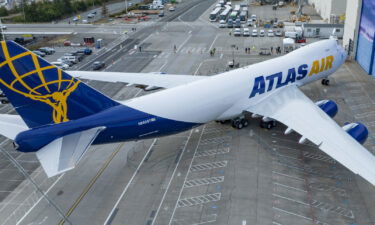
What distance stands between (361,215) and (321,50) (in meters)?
28.5

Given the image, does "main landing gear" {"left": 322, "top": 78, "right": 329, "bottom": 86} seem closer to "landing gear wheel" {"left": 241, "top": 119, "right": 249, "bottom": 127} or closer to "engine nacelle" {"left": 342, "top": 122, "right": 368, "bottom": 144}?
"landing gear wheel" {"left": 241, "top": 119, "right": 249, "bottom": 127}

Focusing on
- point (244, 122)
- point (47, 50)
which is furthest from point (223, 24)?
point (244, 122)

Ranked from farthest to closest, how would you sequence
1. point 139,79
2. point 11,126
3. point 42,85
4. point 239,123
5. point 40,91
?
point 139,79
point 239,123
point 11,126
point 40,91
point 42,85

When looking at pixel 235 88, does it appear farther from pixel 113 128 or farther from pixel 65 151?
pixel 65 151

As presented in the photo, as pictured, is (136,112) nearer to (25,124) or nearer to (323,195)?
(25,124)

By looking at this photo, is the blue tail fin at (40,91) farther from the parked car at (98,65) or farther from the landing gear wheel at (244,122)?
Result: the parked car at (98,65)

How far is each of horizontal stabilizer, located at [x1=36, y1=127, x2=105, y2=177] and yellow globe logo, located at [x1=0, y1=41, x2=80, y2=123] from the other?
216cm

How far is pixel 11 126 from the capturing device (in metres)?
30.4

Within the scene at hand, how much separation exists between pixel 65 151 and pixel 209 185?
13.9 meters

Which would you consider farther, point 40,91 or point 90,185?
point 90,185

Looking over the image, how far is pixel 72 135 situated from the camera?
101ft

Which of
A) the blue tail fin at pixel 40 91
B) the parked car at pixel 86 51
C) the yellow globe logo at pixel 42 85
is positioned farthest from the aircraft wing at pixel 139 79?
the parked car at pixel 86 51

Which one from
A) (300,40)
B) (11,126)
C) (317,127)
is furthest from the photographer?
(300,40)

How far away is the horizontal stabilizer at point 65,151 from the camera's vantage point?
26.4 m
